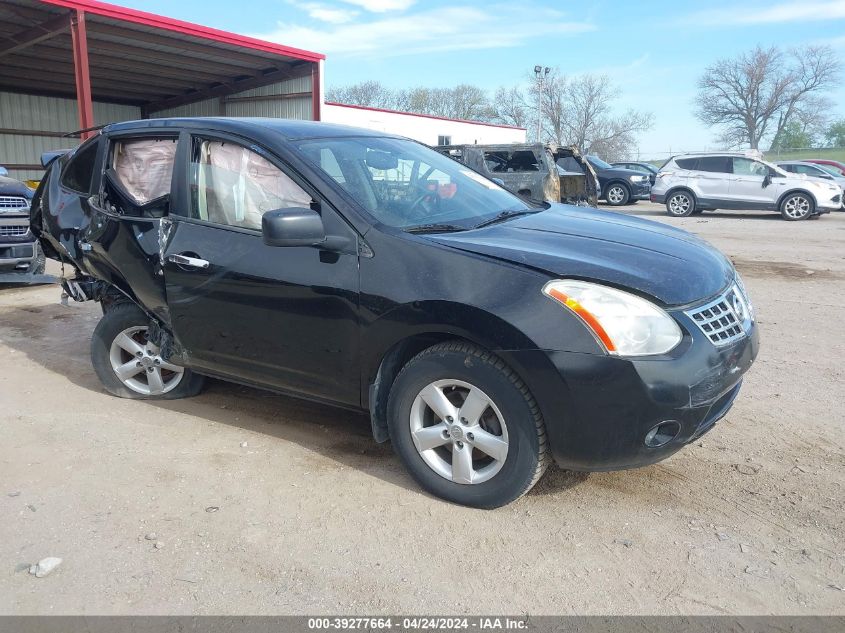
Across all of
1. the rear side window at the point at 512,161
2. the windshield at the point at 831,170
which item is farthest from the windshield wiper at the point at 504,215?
the windshield at the point at 831,170

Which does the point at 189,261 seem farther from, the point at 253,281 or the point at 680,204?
the point at 680,204

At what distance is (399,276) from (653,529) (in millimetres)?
1570

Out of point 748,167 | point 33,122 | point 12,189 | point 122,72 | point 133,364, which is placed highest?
point 122,72

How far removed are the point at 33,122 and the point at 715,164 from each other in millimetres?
24090

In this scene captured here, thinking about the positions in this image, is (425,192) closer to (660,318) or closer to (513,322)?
(513,322)

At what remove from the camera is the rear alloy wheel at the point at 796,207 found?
57.0 ft

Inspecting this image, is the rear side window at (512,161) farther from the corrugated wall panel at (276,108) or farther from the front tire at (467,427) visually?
the corrugated wall panel at (276,108)

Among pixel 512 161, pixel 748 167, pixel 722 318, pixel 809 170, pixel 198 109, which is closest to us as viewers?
pixel 722 318

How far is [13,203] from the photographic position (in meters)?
8.62

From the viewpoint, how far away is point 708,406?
9.61ft

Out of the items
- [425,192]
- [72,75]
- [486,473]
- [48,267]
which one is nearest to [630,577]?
[486,473]

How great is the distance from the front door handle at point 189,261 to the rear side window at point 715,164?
56.8 feet

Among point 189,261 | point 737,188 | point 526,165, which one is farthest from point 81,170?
A: point 737,188

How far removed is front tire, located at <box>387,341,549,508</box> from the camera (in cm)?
299
